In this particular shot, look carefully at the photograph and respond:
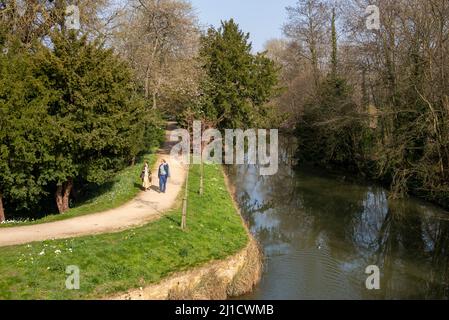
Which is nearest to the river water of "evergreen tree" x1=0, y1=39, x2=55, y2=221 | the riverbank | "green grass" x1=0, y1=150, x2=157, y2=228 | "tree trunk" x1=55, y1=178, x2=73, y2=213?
the riverbank

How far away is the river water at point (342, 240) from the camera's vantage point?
15281 millimetres

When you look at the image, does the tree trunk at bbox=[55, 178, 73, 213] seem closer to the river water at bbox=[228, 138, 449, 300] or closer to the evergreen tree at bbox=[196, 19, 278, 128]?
the river water at bbox=[228, 138, 449, 300]

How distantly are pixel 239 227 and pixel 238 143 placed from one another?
56.2 ft

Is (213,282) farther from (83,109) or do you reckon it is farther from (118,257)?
(83,109)

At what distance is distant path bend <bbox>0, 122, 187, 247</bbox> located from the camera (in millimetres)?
14914

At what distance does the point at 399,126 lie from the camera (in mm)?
28812

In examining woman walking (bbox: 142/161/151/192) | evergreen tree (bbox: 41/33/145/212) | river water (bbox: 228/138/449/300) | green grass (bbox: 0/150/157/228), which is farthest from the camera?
woman walking (bbox: 142/161/151/192)

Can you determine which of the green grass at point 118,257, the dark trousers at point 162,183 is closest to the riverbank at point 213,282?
the green grass at point 118,257

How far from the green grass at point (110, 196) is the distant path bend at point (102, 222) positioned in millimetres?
436

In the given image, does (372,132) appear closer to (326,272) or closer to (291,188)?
(291,188)

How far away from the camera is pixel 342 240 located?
20.3 metres

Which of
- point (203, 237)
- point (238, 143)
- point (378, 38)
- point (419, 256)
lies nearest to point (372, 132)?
point (378, 38)

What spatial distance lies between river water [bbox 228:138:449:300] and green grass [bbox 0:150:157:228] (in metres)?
6.12

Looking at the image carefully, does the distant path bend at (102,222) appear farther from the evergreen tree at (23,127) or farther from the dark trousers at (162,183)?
the evergreen tree at (23,127)
